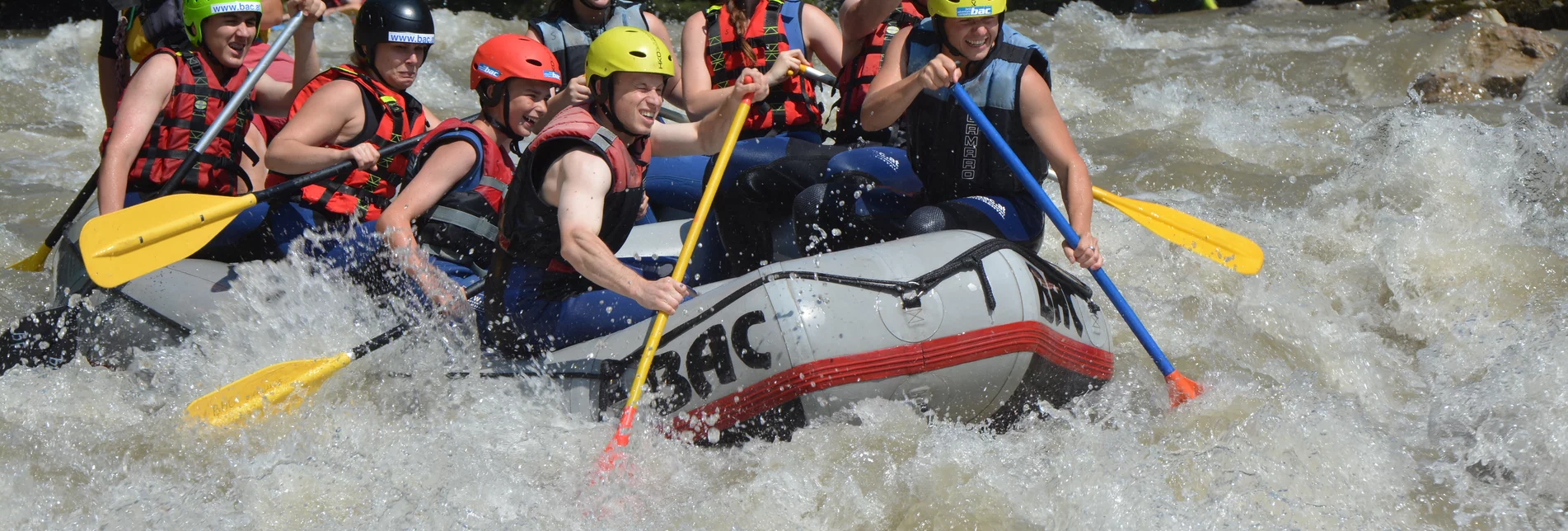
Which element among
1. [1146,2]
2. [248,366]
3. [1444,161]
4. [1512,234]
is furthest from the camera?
[1146,2]

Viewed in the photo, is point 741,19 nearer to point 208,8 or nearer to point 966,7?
point 966,7

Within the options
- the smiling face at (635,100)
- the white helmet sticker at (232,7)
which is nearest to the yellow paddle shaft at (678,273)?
the smiling face at (635,100)

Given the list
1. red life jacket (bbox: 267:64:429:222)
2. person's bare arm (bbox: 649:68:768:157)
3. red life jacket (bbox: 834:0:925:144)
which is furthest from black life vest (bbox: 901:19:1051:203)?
red life jacket (bbox: 267:64:429:222)

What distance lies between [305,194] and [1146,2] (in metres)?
11.2

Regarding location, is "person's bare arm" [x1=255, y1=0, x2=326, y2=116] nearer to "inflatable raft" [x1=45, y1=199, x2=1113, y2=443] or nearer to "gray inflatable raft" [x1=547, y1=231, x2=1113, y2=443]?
"inflatable raft" [x1=45, y1=199, x2=1113, y2=443]

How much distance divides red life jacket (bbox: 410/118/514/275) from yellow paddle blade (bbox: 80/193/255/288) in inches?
25.0

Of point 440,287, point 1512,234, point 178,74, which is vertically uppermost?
point 178,74

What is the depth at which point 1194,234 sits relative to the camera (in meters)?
4.29

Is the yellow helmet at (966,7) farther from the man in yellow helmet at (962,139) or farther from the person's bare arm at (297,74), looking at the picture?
the person's bare arm at (297,74)

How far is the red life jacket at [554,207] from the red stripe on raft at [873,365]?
564mm

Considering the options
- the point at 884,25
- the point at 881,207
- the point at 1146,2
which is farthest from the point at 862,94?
the point at 1146,2

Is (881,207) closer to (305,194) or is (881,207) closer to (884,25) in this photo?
(884,25)

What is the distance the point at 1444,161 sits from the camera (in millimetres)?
6527

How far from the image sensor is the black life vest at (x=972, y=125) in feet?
12.7
